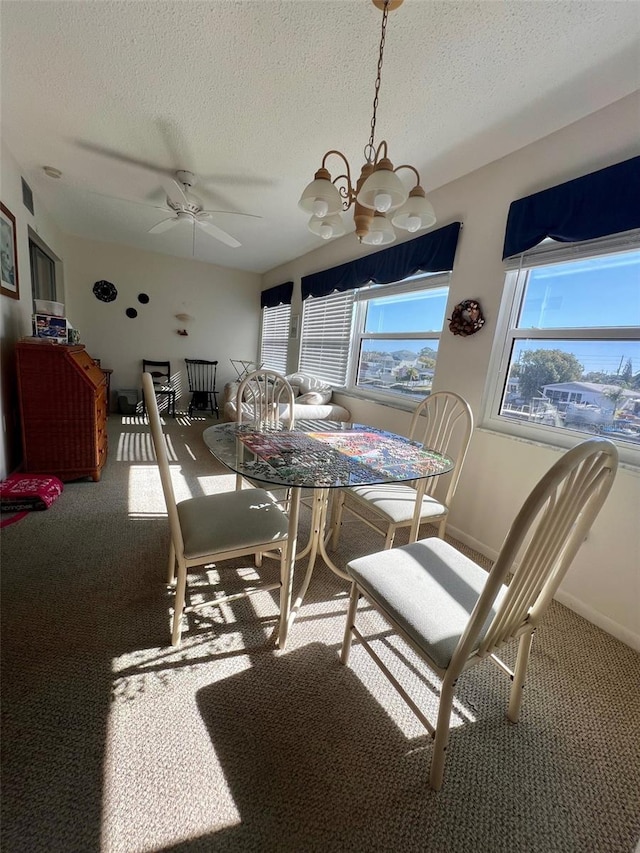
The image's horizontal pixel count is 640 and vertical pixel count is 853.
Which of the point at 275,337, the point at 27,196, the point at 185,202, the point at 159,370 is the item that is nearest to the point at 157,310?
the point at 159,370

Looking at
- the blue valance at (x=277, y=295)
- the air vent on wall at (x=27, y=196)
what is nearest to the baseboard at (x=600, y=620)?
the blue valance at (x=277, y=295)

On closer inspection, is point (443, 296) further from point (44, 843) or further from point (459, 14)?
point (44, 843)

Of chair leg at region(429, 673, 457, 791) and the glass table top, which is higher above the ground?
the glass table top

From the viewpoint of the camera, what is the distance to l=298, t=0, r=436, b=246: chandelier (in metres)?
1.15

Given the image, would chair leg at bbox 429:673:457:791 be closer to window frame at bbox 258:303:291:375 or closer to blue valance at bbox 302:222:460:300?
blue valance at bbox 302:222:460:300

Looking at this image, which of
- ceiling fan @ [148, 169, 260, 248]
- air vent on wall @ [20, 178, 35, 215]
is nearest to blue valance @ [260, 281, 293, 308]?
ceiling fan @ [148, 169, 260, 248]

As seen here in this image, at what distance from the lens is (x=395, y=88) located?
166cm

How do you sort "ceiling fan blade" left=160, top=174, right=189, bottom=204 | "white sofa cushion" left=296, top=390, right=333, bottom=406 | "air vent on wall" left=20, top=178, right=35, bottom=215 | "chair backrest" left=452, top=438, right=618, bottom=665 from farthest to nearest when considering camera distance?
"white sofa cushion" left=296, top=390, right=333, bottom=406, "air vent on wall" left=20, top=178, right=35, bottom=215, "ceiling fan blade" left=160, top=174, right=189, bottom=204, "chair backrest" left=452, top=438, right=618, bottom=665

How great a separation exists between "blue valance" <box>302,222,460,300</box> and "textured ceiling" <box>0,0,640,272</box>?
16.2 inches

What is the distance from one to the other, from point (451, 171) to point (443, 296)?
0.82 metres

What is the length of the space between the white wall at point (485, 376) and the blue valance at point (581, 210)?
0.37ft

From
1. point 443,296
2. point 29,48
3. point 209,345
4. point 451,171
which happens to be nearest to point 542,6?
point 451,171

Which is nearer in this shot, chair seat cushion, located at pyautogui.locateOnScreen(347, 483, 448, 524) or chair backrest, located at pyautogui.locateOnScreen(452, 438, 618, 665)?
chair backrest, located at pyautogui.locateOnScreen(452, 438, 618, 665)

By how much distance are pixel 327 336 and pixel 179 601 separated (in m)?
3.51
